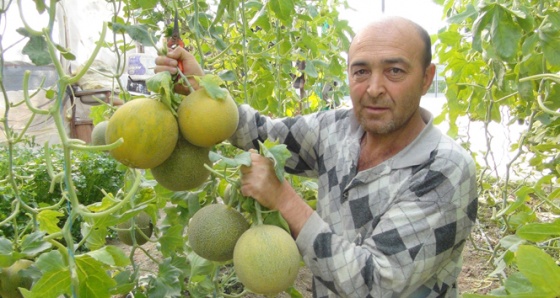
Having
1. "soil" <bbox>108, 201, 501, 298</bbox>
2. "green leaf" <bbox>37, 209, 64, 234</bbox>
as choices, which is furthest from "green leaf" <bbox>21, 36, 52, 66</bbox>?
"soil" <bbox>108, 201, 501, 298</bbox>

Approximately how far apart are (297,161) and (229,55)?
1.14m

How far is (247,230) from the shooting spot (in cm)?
127

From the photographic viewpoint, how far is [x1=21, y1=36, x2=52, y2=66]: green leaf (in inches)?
40.9

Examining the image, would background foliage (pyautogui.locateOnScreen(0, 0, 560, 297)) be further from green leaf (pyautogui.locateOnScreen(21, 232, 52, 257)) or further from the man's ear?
the man's ear

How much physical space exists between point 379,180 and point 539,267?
847 millimetres

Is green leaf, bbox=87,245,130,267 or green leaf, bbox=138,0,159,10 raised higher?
green leaf, bbox=138,0,159,10

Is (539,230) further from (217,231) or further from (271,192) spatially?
(217,231)

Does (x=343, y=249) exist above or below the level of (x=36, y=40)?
below

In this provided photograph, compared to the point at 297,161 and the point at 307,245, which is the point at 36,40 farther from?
the point at 297,161

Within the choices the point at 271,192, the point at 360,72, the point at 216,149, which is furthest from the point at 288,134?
the point at 271,192

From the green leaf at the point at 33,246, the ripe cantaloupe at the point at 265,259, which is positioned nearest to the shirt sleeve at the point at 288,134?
the ripe cantaloupe at the point at 265,259

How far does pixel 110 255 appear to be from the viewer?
1132 millimetres

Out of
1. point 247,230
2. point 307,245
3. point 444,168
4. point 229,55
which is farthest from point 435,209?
point 229,55

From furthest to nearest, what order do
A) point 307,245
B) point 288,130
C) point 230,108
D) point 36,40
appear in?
1. point 288,130
2. point 307,245
3. point 230,108
4. point 36,40
